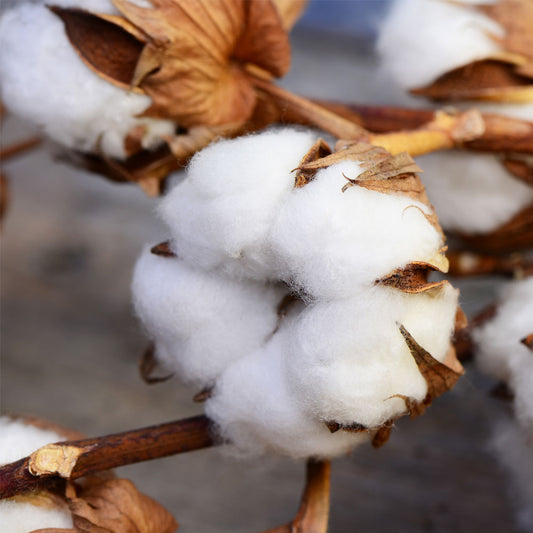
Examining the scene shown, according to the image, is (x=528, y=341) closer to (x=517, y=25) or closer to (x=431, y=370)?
(x=431, y=370)

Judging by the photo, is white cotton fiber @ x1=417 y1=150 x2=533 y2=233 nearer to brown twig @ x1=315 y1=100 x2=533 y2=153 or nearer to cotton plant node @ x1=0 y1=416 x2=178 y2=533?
brown twig @ x1=315 y1=100 x2=533 y2=153

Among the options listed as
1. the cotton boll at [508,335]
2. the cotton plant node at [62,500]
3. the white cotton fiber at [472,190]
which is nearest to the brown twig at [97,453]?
the cotton plant node at [62,500]

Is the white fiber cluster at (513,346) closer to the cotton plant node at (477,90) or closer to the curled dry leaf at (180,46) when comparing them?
the cotton plant node at (477,90)

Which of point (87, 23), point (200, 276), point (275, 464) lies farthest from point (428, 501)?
point (87, 23)

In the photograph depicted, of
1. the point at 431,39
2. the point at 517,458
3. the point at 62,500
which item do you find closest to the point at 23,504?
the point at 62,500

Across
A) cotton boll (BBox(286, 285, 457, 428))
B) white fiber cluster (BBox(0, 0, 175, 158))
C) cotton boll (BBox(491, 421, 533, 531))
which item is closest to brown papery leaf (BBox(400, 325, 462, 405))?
cotton boll (BBox(286, 285, 457, 428))

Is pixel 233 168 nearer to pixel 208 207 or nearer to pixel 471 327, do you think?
pixel 208 207

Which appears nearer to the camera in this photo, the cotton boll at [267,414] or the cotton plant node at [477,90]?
the cotton boll at [267,414]
